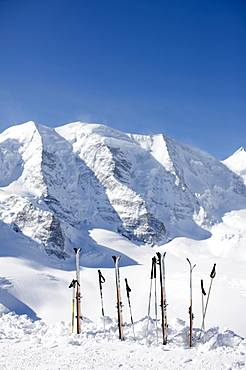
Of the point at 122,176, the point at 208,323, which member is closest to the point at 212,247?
the point at 122,176

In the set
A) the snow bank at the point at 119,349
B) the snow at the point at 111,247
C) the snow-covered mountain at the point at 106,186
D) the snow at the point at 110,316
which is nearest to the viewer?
the snow bank at the point at 119,349

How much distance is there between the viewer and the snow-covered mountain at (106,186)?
123 meters

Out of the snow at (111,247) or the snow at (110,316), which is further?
the snow at (111,247)

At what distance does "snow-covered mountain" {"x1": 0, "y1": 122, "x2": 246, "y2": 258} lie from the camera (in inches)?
4858

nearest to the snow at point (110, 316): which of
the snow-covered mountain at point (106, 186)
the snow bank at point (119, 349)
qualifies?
the snow bank at point (119, 349)

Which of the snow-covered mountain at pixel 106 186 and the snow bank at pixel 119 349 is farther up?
the snow-covered mountain at pixel 106 186

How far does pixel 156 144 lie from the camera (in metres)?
194

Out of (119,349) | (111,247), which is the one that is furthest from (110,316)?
(111,247)

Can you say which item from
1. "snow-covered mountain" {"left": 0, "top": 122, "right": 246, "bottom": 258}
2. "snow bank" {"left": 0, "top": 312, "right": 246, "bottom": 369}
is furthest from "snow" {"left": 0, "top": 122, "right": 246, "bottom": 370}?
"snow-covered mountain" {"left": 0, "top": 122, "right": 246, "bottom": 258}

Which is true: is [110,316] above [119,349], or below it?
below

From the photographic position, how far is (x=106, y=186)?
519 ft

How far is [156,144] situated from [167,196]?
46.6 metres

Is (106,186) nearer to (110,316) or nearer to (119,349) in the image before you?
(110,316)

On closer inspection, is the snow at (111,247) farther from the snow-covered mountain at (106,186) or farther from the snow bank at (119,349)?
the snow-covered mountain at (106,186)
